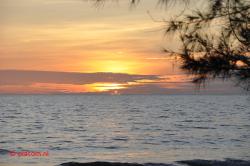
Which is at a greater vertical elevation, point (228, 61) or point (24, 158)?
point (228, 61)

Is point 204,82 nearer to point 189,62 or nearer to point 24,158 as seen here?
point 189,62

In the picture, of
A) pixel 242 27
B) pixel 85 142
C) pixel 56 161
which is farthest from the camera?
pixel 85 142

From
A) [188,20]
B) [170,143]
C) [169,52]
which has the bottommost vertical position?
[170,143]

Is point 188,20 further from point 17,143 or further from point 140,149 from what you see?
point 17,143

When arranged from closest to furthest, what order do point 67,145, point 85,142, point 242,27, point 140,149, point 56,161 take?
point 242,27, point 56,161, point 140,149, point 67,145, point 85,142

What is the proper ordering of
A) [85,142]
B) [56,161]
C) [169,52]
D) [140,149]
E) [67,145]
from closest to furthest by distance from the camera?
[169,52], [56,161], [140,149], [67,145], [85,142]

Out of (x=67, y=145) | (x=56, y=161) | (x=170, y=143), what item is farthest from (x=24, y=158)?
(x=170, y=143)

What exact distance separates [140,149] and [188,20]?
20083mm

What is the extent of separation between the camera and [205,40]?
6.00 meters

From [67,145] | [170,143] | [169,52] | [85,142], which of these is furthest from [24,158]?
[169,52]

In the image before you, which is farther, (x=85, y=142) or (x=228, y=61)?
(x=85, y=142)

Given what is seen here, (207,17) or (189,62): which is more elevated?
(207,17)

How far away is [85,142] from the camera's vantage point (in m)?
29.5

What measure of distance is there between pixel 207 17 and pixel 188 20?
264 mm
